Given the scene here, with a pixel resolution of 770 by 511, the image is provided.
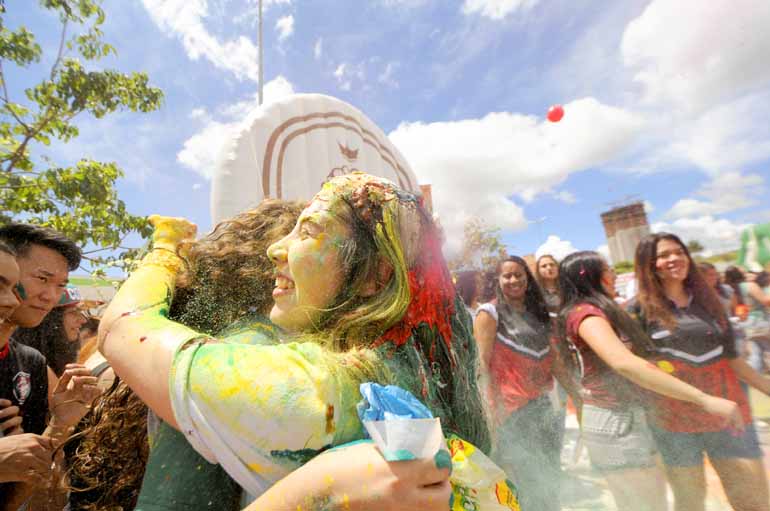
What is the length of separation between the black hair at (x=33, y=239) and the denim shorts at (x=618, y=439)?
9.78ft

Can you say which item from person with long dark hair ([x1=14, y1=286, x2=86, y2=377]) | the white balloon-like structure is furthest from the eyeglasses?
person with long dark hair ([x1=14, y1=286, x2=86, y2=377])

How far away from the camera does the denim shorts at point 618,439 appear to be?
6.98 feet

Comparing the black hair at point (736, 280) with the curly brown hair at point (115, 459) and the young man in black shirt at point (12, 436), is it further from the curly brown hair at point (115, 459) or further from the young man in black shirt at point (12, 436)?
the young man in black shirt at point (12, 436)

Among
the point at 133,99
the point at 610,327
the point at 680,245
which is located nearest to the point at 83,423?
the point at 610,327

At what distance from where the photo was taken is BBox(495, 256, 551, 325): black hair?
2859mm

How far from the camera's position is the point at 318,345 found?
88 cm

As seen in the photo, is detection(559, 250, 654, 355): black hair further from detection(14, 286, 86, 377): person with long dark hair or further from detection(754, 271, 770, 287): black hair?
detection(14, 286, 86, 377): person with long dark hair

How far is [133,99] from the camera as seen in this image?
4637mm

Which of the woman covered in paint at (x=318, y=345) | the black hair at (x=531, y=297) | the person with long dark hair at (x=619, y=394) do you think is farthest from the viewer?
Result: the black hair at (x=531, y=297)

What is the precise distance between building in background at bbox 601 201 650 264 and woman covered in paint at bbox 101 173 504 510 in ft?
6.24

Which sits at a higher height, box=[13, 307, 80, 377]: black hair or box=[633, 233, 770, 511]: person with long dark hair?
box=[13, 307, 80, 377]: black hair

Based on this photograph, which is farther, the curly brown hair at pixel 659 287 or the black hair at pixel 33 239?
the curly brown hair at pixel 659 287

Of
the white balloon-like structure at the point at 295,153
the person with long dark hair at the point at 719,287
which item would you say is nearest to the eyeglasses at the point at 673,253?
the person with long dark hair at the point at 719,287

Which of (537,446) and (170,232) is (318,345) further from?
(537,446)
